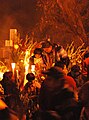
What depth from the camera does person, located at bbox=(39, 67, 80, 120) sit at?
6094 millimetres

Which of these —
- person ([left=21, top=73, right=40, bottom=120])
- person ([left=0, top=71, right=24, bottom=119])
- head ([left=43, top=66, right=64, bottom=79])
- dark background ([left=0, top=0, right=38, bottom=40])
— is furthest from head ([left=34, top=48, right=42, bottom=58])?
dark background ([left=0, top=0, right=38, bottom=40])

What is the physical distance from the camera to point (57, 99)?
6.12 meters

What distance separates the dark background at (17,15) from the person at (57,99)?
1602cm

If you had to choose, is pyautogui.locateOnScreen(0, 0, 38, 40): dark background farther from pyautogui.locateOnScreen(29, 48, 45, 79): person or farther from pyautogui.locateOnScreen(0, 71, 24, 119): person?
pyautogui.locateOnScreen(0, 71, 24, 119): person

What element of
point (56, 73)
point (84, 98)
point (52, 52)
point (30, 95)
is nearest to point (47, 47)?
point (52, 52)

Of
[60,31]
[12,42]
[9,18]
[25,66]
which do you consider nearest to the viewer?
[25,66]

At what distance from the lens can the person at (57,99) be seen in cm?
609

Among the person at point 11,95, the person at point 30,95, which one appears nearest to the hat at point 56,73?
the person at point 11,95

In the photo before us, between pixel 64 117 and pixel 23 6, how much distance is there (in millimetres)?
17056

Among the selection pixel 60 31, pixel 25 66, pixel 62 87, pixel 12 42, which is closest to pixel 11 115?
pixel 62 87

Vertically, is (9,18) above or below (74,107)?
above

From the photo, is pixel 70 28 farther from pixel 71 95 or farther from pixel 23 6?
pixel 71 95

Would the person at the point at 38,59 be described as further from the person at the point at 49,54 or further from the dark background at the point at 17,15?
the dark background at the point at 17,15

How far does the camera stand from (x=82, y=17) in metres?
19.0
